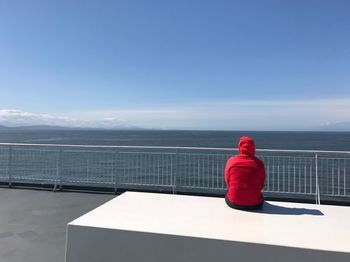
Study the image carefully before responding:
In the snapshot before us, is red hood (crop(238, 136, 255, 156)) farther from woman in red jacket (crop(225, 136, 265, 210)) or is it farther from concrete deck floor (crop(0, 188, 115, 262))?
concrete deck floor (crop(0, 188, 115, 262))

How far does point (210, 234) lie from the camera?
101 inches

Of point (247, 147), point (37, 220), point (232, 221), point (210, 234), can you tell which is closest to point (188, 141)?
point (37, 220)

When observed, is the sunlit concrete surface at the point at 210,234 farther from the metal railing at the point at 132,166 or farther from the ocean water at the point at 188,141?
the ocean water at the point at 188,141

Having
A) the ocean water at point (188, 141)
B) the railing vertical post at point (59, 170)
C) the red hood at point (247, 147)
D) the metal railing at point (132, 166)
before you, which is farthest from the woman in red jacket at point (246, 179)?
the ocean water at point (188, 141)

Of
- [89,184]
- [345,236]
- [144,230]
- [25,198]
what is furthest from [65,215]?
[345,236]

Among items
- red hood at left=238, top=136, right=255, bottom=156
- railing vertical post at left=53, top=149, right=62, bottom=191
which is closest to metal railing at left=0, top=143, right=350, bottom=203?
railing vertical post at left=53, top=149, right=62, bottom=191

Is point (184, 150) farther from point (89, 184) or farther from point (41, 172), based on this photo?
point (41, 172)

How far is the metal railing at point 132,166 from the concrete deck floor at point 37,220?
1.92 feet

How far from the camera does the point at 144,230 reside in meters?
2.69

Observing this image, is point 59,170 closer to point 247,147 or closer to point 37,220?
point 37,220

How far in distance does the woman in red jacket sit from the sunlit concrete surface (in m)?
0.10

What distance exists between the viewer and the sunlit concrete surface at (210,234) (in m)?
2.39

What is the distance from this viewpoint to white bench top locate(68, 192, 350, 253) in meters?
2.48

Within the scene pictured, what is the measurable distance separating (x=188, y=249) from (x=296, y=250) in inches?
31.5
